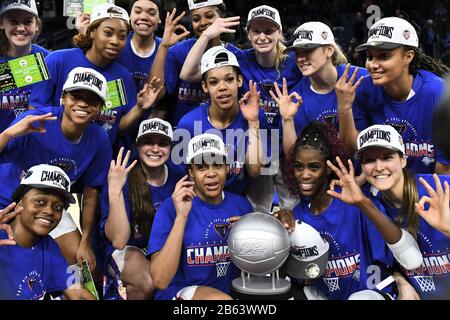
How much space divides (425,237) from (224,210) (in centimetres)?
98

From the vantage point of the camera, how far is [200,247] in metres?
2.86

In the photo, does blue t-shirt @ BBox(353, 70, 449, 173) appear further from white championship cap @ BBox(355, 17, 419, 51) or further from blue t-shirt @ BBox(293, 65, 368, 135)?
white championship cap @ BBox(355, 17, 419, 51)

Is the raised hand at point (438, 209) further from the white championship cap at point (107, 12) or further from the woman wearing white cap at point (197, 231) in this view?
the white championship cap at point (107, 12)

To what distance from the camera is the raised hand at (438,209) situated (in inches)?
99.1

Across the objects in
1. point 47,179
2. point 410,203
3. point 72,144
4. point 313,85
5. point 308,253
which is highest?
point 313,85

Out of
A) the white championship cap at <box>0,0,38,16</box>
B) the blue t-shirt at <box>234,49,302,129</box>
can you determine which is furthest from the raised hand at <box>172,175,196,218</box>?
the white championship cap at <box>0,0,38,16</box>

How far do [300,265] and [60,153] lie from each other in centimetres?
140

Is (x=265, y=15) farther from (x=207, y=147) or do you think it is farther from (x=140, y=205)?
(x=140, y=205)

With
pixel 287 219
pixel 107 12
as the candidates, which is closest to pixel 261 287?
pixel 287 219

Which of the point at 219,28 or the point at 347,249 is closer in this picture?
the point at 347,249

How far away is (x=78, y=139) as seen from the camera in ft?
10.5
